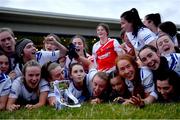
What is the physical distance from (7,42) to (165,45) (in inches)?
126

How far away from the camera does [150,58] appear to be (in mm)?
6355

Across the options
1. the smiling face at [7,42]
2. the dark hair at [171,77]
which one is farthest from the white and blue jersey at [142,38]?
the smiling face at [7,42]

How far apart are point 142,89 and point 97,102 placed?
2.77ft

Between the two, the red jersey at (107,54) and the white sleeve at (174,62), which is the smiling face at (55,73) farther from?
the white sleeve at (174,62)

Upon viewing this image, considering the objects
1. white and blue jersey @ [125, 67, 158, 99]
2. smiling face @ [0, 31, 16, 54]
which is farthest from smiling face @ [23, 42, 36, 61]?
white and blue jersey @ [125, 67, 158, 99]

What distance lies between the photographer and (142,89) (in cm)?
641

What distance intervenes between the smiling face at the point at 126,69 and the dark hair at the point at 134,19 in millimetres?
1634

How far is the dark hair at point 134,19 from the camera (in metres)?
7.89

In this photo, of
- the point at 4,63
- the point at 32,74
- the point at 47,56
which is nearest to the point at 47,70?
the point at 32,74

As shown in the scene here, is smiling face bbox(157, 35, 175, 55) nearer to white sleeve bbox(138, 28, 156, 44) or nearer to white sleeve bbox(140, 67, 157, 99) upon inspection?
white sleeve bbox(138, 28, 156, 44)

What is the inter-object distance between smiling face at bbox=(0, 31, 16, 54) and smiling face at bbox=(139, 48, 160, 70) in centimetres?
275

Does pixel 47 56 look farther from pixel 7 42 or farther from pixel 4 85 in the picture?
pixel 4 85

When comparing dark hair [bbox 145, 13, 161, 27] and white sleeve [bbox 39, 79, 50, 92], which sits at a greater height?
dark hair [bbox 145, 13, 161, 27]

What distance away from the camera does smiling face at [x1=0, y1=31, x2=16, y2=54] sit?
24.4ft
